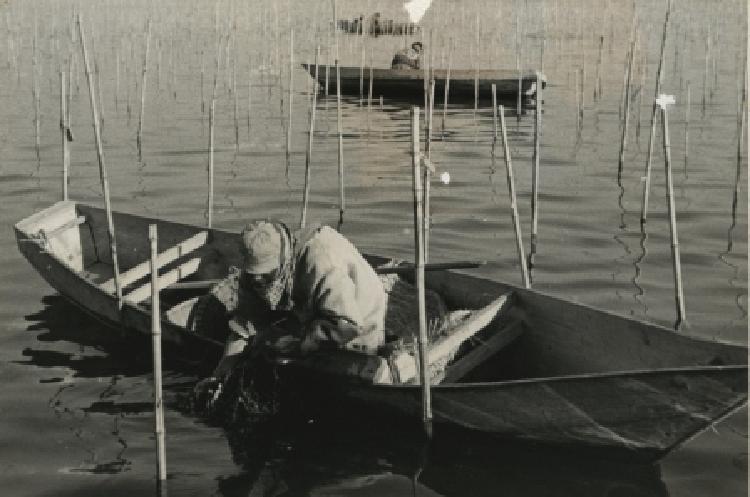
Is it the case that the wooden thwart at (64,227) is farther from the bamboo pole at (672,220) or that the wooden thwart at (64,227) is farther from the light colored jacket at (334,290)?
the bamboo pole at (672,220)

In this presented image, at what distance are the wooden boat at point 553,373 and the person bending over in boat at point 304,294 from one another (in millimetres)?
266

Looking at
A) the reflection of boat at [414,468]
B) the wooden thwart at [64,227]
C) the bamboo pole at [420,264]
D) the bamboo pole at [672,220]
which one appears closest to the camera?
the bamboo pole at [420,264]

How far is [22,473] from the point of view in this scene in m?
5.17

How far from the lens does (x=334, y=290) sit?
5.07 meters

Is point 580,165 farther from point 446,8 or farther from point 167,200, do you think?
point 446,8

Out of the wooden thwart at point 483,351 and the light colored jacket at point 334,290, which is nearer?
the light colored jacket at point 334,290

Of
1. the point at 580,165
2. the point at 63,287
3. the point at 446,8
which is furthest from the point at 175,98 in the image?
the point at 446,8

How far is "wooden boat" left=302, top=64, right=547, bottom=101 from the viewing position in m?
17.4

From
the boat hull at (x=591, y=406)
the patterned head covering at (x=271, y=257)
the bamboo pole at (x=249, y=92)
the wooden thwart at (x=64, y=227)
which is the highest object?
the bamboo pole at (x=249, y=92)

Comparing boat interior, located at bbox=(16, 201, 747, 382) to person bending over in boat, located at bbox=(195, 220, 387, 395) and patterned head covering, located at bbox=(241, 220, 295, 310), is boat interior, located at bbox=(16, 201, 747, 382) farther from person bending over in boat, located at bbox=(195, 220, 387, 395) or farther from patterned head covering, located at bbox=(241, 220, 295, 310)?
patterned head covering, located at bbox=(241, 220, 295, 310)

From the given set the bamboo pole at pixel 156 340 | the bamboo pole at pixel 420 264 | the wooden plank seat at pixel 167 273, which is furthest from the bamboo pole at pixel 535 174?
the bamboo pole at pixel 156 340

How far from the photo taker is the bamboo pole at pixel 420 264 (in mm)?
4711

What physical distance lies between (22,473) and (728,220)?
799 cm

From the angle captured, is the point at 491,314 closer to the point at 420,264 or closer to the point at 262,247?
the point at 420,264
